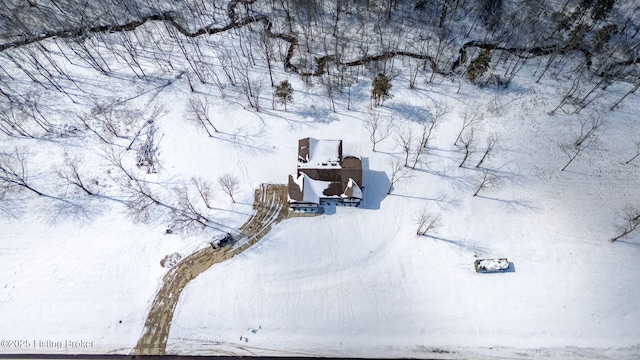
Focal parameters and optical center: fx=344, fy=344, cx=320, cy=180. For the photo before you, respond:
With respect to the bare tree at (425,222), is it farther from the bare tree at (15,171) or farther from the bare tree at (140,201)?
the bare tree at (15,171)

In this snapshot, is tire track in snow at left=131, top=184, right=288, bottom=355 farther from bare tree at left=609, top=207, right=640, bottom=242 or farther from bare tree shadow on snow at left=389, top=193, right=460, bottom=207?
bare tree at left=609, top=207, right=640, bottom=242

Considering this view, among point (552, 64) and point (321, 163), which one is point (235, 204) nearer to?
point (321, 163)

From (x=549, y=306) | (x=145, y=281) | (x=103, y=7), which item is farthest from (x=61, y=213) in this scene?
(x=549, y=306)

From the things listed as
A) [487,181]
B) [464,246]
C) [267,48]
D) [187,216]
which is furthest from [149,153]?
[487,181]

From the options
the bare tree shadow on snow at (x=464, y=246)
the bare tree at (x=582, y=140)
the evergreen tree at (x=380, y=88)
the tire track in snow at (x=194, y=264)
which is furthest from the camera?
the evergreen tree at (x=380, y=88)

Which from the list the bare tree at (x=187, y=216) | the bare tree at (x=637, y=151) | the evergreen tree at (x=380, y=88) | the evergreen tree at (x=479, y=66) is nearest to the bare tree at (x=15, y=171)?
the bare tree at (x=187, y=216)

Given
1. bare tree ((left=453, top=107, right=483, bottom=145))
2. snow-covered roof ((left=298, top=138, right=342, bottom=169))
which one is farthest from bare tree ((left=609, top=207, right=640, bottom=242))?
snow-covered roof ((left=298, top=138, right=342, bottom=169))
